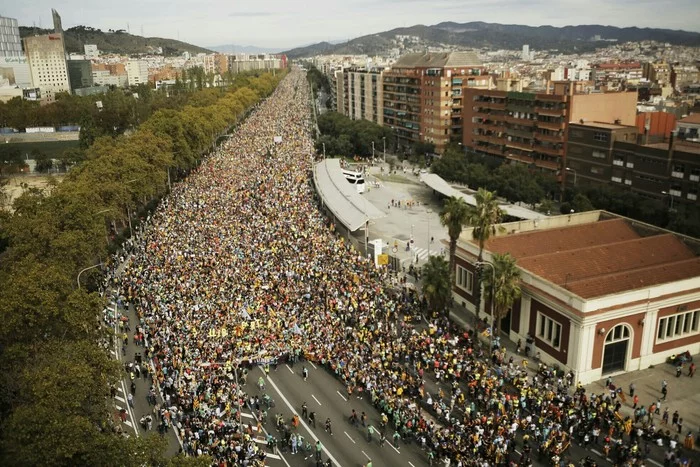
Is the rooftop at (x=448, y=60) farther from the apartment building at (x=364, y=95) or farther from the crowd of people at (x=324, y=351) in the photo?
the crowd of people at (x=324, y=351)

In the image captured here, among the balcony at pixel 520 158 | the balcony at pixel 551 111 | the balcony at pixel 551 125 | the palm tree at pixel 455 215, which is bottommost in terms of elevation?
the balcony at pixel 520 158

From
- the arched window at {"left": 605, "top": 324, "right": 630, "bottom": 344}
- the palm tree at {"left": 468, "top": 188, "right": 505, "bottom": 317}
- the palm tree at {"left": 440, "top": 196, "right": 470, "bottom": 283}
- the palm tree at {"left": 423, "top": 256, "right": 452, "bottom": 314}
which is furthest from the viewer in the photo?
the palm tree at {"left": 423, "top": 256, "right": 452, "bottom": 314}

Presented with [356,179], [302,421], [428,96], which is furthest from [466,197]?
[302,421]

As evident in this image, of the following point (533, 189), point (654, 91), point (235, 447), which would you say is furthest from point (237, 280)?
point (654, 91)

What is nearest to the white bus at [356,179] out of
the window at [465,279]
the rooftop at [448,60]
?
the window at [465,279]

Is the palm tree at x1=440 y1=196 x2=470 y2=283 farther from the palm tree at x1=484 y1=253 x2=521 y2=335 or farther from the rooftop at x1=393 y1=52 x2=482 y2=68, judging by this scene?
the rooftop at x1=393 y1=52 x2=482 y2=68

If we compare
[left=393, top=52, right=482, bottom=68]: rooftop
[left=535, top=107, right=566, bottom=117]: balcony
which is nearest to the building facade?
[left=535, top=107, right=566, bottom=117]: balcony

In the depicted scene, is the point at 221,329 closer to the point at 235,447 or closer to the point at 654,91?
the point at 235,447
